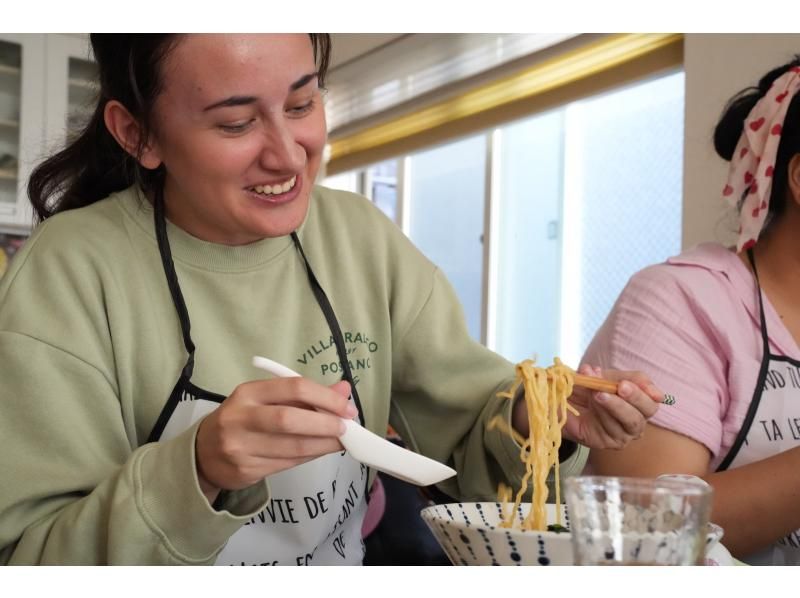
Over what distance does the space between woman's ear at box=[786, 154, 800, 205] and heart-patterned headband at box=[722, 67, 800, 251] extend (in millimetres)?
30

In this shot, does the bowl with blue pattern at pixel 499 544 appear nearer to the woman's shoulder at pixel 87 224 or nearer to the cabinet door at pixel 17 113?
the woman's shoulder at pixel 87 224

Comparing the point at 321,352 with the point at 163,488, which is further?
the point at 321,352

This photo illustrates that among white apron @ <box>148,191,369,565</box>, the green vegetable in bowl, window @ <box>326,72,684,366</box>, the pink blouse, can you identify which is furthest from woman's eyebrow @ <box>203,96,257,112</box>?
window @ <box>326,72,684,366</box>

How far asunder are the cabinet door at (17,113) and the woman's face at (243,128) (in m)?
2.93

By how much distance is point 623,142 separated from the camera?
3475 mm

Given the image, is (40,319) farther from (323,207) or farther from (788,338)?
(788,338)

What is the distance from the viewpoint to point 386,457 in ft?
2.49

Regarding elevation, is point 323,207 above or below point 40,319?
above

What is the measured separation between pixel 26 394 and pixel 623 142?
2917 millimetres

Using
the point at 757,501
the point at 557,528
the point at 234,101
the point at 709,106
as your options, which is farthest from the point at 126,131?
the point at 709,106

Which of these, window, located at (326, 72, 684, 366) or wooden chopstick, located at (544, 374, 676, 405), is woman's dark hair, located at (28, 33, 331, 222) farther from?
window, located at (326, 72, 684, 366)

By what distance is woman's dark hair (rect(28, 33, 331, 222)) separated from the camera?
41.8 inches

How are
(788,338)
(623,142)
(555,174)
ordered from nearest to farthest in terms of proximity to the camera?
1. (788,338)
2. (623,142)
3. (555,174)
